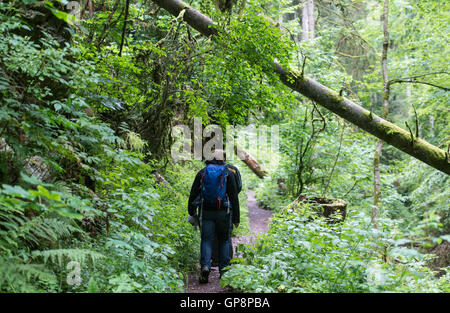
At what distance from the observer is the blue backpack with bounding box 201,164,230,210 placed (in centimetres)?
541

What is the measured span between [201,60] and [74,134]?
3.84 meters

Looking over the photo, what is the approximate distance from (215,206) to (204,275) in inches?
46.6

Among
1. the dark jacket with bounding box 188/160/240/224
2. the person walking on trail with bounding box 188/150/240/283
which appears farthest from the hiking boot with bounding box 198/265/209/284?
the dark jacket with bounding box 188/160/240/224

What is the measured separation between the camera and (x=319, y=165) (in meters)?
11.4

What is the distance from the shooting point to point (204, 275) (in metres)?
5.38

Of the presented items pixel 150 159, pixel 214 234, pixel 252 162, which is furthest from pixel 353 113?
pixel 252 162

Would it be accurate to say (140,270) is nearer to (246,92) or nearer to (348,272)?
(348,272)

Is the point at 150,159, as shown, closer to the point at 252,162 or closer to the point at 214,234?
the point at 214,234

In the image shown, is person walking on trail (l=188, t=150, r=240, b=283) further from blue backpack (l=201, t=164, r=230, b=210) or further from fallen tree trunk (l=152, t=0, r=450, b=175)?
fallen tree trunk (l=152, t=0, r=450, b=175)

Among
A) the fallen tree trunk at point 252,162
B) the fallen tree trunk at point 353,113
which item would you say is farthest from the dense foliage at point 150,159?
the fallen tree trunk at point 252,162

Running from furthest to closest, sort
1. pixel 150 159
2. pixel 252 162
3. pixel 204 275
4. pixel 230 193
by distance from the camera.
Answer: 1. pixel 252 162
2. pixel 150 159
3. pixel 230 193
4. pixel 204 275

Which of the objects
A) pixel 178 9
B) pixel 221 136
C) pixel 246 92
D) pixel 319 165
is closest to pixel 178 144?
pixel 221 136

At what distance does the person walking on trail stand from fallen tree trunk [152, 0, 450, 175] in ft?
8.94

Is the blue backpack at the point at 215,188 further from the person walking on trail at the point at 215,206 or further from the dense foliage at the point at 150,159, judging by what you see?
the dense foliage at the point at 150,159
